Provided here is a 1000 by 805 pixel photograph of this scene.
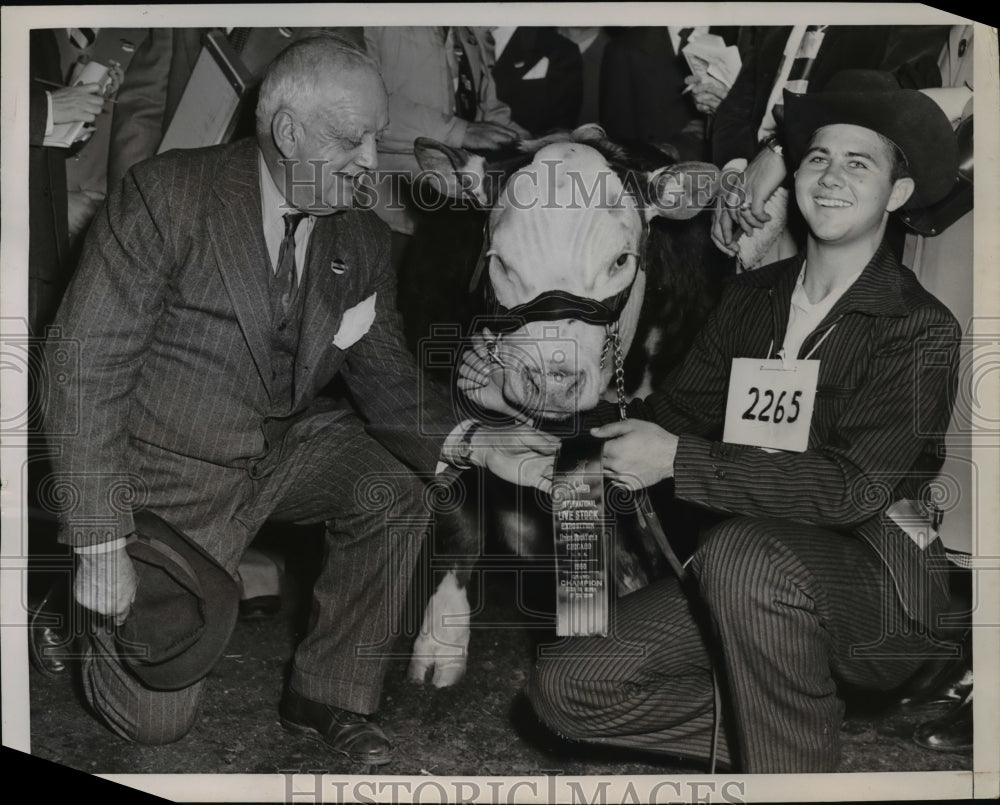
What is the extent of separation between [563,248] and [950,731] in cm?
177

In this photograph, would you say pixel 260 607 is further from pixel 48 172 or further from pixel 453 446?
pixel 48 172

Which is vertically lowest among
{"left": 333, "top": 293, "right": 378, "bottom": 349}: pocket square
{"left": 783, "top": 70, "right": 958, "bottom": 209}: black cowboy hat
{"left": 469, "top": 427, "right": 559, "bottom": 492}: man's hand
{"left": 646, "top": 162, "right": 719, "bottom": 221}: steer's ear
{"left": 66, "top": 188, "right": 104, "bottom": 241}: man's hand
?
{"left": 469, "top": 427, "right": 559, "bottom": 492}: man's hand

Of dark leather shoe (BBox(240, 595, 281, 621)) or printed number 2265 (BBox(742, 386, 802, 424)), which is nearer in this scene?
printed number 2265 (BBox(742, 386, 802, 424))

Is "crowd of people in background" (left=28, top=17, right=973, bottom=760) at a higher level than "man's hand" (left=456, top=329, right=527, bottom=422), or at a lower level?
higher

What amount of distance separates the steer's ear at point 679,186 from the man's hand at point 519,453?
2.30 ft

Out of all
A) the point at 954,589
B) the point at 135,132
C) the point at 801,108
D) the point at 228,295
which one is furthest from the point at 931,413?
the point at 135,132

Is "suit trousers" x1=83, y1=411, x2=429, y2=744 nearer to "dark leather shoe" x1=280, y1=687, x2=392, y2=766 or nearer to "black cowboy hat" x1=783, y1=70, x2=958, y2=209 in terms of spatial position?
"dark leather shoe" x1=280, y1=687, x2=392, y2=766

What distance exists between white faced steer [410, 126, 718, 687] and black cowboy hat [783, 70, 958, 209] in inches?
11.2

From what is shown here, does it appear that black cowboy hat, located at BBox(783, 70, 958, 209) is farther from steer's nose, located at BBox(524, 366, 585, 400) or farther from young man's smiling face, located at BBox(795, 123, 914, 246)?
steer's nose, located at BBox(524, 366, 585, 400)

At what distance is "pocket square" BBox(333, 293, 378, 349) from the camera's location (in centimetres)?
316

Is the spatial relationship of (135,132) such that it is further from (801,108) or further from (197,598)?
(801,108)

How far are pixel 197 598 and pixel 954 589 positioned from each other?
214 cm

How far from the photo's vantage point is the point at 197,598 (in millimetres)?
3137

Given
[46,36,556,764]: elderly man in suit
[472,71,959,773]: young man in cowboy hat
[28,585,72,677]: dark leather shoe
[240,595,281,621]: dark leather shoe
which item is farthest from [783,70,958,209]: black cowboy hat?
[28,585,72,677]: dark leather shoe
